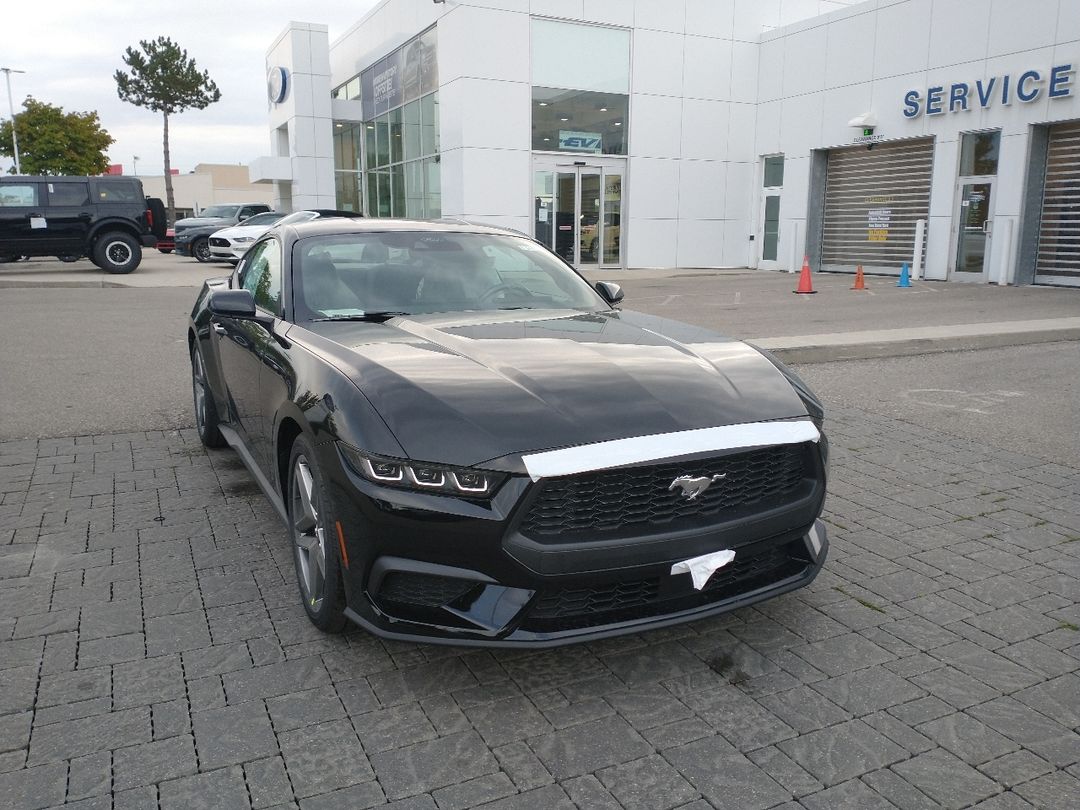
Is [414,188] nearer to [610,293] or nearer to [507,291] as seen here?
[610,293]

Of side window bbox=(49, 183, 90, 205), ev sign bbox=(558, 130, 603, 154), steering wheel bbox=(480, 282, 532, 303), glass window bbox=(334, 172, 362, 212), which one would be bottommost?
steering wheel bbox=(480, 282, 532, 303)

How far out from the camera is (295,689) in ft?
9.80

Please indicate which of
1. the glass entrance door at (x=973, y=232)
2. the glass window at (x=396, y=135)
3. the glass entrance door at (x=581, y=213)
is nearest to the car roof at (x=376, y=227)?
the glass entrance door at (x=973, y=232)

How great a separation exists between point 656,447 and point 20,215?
2215cm

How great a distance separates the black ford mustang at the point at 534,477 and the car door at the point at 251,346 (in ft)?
1.05

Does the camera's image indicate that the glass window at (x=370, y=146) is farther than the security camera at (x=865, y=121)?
Yes

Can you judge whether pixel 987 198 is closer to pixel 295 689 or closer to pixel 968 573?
pixel 968 573

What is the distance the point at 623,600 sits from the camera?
2.89 meters

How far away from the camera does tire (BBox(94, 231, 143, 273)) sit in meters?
21.9

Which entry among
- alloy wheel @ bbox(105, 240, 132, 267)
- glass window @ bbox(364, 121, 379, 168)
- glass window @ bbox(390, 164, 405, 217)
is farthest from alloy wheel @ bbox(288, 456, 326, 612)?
glass window @ bbox(364, 121, 379, 168)

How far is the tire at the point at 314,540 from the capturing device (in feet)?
10.1

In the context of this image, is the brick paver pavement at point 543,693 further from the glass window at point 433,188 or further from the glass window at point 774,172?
the glass window at point 774,172

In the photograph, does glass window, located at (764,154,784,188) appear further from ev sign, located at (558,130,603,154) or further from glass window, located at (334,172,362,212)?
glass window, located at (334,172,362,212)

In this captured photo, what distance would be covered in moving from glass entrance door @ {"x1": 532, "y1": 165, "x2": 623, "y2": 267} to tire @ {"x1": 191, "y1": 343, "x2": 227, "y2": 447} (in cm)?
1941
